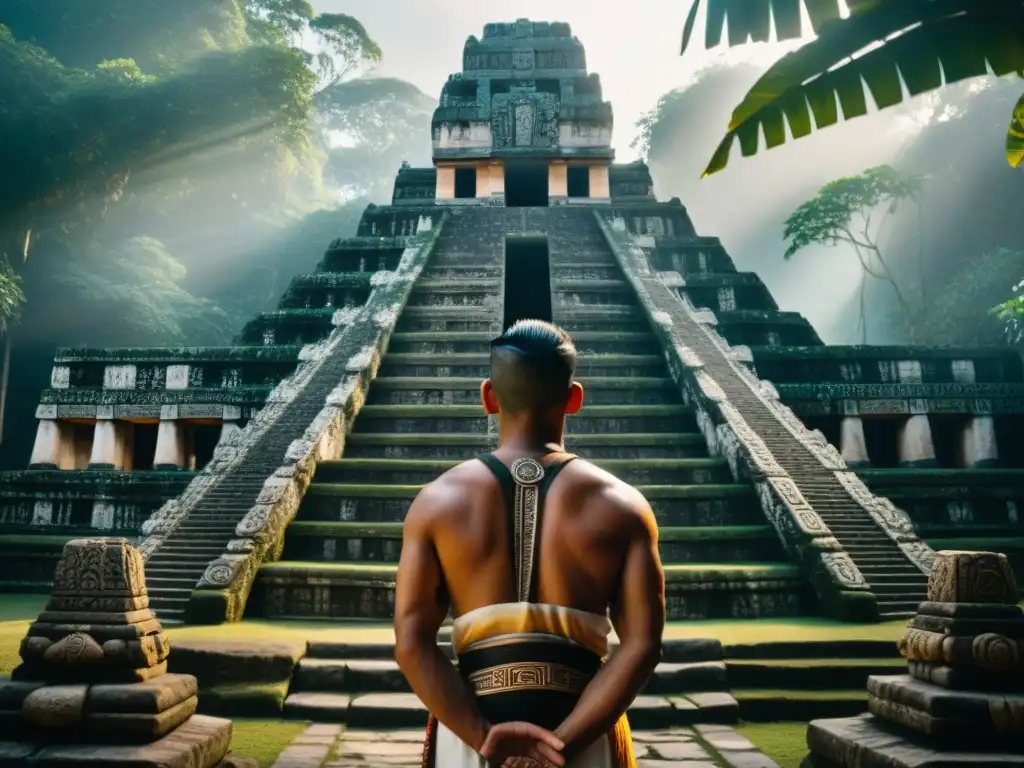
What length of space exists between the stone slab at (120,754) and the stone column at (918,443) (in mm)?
10855

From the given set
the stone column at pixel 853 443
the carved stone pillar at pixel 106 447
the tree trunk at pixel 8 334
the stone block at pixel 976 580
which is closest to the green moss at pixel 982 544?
the stone column at pixel 853 443

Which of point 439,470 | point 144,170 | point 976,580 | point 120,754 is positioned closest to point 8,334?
point 144,170

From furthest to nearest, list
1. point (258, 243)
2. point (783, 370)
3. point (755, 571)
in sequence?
point (258, 243), point (783, 370), point (755, 571)

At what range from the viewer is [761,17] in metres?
4.03

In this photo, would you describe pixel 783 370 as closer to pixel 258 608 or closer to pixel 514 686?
pixel 258 608

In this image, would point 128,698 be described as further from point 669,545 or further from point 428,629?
point 669,545

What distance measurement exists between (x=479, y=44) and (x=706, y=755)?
76.7ft

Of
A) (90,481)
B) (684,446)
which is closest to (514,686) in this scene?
(684,446)

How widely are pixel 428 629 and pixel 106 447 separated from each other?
1140cm

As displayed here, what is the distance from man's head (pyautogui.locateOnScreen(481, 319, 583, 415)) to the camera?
2004 mm

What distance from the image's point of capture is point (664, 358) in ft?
34.8

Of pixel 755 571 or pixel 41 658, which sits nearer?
pixel 41 658

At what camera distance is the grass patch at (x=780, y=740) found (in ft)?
13.3

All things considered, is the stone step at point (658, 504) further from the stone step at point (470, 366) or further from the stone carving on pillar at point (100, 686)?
the stone carving on pillar at point (100, 686)
